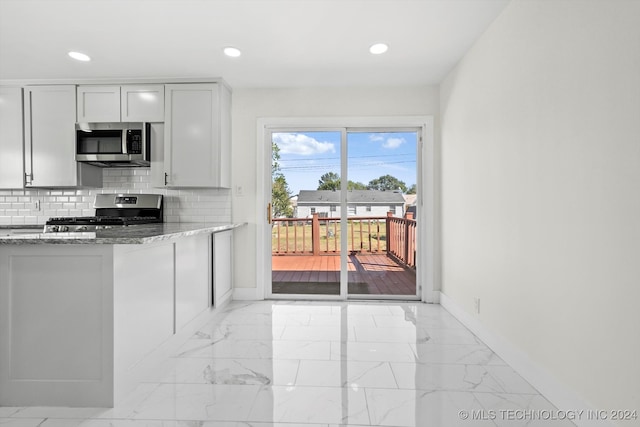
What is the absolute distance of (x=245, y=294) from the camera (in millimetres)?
3621

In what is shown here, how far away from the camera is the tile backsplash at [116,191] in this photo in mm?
3600

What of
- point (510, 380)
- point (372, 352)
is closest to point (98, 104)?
point (372, 352)

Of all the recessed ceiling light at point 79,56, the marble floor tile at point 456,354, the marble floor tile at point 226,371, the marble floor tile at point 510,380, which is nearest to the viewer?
the marble floor tile at point 510,380

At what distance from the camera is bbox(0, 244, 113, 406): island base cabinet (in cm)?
163

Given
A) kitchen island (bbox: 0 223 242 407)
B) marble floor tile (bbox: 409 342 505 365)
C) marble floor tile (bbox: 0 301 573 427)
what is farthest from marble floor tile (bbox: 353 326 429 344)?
kitchen island (bbox: 0 223 242 407)

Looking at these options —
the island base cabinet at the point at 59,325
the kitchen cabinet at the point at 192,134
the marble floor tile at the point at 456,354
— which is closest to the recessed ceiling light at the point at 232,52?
the kitchen cabinet at the point at 192,134

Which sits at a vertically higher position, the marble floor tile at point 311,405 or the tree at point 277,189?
the tree at point 277,189

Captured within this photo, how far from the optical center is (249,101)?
3.62 meters

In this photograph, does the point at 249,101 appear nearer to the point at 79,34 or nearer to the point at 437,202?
the point at 79,34

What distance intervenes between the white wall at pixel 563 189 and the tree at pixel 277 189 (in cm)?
196

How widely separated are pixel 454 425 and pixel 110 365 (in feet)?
5.54

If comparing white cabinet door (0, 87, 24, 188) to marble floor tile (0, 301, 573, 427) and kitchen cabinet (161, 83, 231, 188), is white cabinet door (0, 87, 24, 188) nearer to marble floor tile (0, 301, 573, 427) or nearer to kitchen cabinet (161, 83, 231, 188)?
kitchen cabinet (161, 83, 231, 188)

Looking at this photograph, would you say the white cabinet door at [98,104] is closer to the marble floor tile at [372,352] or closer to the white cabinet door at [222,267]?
the white cabinet door at [222,267]

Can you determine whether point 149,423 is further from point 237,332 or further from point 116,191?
point 116,191
